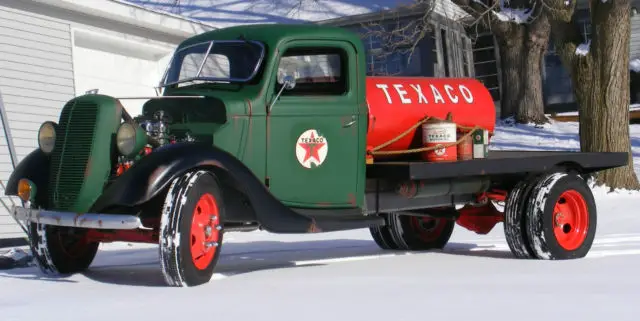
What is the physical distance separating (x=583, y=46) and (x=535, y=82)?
8.74 meters

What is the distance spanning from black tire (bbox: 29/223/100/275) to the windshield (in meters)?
1.40

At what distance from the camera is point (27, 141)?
12719 mm

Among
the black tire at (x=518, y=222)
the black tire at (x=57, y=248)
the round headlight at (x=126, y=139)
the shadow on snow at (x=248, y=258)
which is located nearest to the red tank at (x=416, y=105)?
the black tire at (x=518, y=222)

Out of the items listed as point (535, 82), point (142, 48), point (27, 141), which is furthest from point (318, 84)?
point (535, 82)

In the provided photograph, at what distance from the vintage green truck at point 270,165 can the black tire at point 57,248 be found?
10 mm

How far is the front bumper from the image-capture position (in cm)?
588

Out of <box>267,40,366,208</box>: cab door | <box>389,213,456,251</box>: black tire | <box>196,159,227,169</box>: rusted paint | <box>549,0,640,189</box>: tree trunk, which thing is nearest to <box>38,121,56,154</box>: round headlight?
<box>196,159,227,169</box>: rusted paint

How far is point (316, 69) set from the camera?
766 cm

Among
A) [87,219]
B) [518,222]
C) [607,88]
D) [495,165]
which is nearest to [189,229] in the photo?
[87,219]

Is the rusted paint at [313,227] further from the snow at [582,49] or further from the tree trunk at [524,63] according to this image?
the tree trunk at [524,63]

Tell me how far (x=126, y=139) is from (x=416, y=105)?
106 inches

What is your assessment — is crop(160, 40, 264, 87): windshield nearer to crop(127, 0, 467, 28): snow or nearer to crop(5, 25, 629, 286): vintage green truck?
crop(5, 25, 629, 286): vintage green truck

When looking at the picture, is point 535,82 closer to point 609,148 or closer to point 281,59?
point 609,148

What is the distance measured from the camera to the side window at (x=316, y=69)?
7.46 metres
